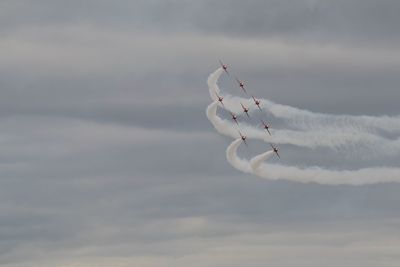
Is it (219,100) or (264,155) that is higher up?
(219,100)

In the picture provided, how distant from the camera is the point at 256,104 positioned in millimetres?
146500

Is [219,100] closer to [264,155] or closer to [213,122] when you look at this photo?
[213,122]

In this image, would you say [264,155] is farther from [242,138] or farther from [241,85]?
[241,85]

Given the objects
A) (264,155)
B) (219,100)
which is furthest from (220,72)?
(264,155)

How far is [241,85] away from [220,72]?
29.4 feet

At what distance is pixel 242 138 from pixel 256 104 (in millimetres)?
7250

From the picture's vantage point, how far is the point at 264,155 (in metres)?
145

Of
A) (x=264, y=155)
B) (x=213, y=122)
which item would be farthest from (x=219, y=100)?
(x=264, y=155)

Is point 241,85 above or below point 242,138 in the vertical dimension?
above

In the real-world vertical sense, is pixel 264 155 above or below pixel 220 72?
below

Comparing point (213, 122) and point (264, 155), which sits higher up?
point (213, 122)

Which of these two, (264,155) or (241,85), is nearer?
(264,155)

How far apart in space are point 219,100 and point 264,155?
13.8 meters

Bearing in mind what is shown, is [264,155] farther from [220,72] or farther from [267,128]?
[220,72]
